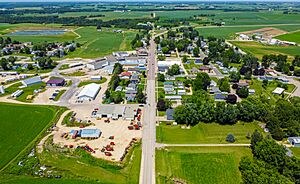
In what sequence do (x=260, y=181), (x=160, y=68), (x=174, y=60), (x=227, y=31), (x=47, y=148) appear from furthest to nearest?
(x=227, y=31), (x=174, y=60), (x=160, y=68), (x=47, y=148), (x=260, y=181)

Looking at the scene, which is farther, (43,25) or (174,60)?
(43,25)

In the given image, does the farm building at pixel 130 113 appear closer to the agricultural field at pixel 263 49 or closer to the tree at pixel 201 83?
the tree at pixel 201 83

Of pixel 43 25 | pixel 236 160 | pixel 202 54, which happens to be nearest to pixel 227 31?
pixel 202 54

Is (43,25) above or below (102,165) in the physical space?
above

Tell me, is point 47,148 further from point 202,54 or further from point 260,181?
point 202,54

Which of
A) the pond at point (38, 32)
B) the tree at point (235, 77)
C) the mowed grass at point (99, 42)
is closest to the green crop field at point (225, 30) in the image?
the mowed grass at point (99, 42)

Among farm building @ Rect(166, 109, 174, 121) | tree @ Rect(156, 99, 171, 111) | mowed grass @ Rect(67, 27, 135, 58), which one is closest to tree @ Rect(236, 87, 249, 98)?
tree @ Rect(156, 99, 171, 111)

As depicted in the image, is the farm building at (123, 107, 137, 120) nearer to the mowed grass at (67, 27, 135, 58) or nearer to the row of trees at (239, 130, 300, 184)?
the row of trees at (239, 130, 300, 184)
